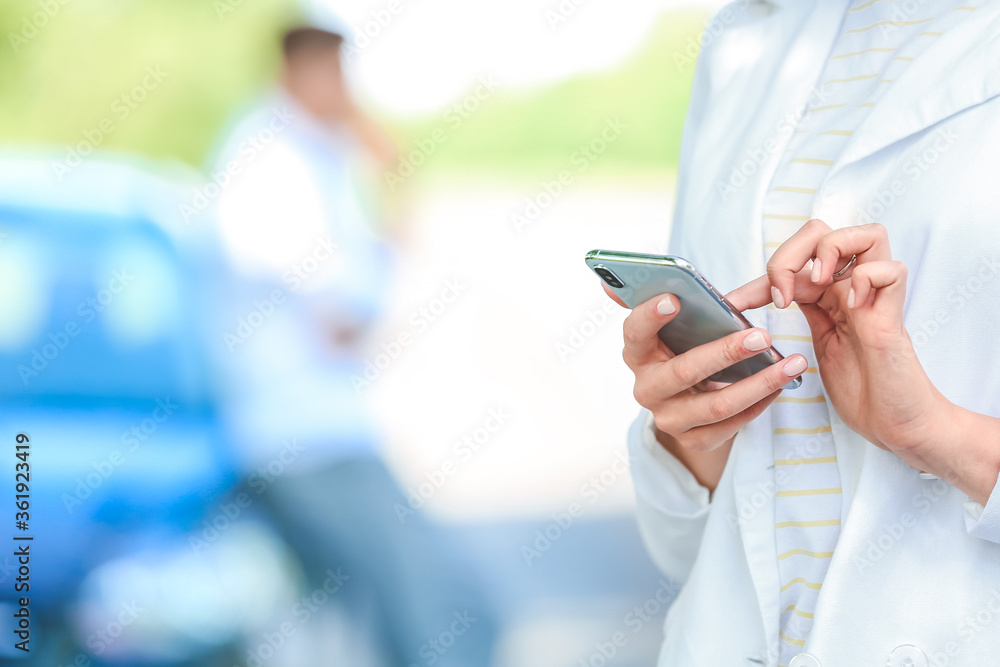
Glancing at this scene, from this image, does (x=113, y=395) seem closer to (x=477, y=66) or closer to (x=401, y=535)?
(x=401, y=535)

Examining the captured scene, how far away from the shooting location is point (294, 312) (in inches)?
78.5

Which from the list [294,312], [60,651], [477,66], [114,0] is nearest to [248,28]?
[114,0]

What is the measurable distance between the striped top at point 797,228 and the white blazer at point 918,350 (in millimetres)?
15

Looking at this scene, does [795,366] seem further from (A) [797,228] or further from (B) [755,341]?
(A) [797,228]

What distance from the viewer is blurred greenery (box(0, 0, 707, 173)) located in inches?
74.4

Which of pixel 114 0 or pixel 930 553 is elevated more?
pixel 114 0

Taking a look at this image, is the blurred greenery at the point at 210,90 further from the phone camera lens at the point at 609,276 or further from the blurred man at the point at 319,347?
the phone camera lens at the point at 609,276

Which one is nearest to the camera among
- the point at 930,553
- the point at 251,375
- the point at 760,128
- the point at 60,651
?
the point at 930,553

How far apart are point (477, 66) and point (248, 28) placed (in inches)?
24.0

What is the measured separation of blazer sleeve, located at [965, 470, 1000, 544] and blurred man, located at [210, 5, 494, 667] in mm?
1583

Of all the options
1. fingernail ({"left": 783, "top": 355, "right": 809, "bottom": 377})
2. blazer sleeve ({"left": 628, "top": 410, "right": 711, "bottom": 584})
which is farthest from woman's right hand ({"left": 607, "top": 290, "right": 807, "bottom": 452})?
blazer sleeve ({"left": 628, "top": 410, "right": 711, "bottom": 584})

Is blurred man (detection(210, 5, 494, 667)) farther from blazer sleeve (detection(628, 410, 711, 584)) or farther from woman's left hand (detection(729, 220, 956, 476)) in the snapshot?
woman's left hand (detection(729, 220, 956, 476))

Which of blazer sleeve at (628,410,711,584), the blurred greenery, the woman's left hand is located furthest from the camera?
the blurred greenery

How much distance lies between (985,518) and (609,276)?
13.2 inches
